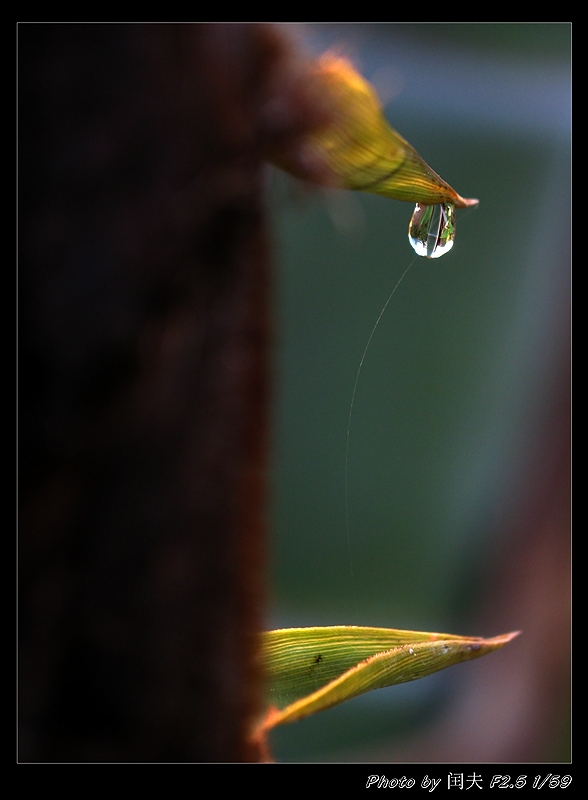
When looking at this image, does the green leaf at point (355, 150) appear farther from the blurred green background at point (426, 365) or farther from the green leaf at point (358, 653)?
the blurred green background at point (426, 365)

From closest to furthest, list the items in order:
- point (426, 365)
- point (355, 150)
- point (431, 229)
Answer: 1. point (355, 150)
2. point (431, 229)
3. point (426, 365)

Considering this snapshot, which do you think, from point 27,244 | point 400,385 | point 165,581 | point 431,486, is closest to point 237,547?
point 165,581

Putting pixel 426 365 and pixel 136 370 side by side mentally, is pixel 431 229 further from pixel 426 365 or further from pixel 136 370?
pixel 426 365

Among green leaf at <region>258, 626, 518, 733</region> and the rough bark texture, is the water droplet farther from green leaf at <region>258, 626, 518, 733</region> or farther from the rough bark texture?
green leaf at <region>258, 626, 518, 733</region>

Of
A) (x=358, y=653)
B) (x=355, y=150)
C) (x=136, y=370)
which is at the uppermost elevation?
(x=355, y=150)

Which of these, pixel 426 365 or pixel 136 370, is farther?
pixel 426 365

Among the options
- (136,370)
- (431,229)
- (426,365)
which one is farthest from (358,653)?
(426,365)
